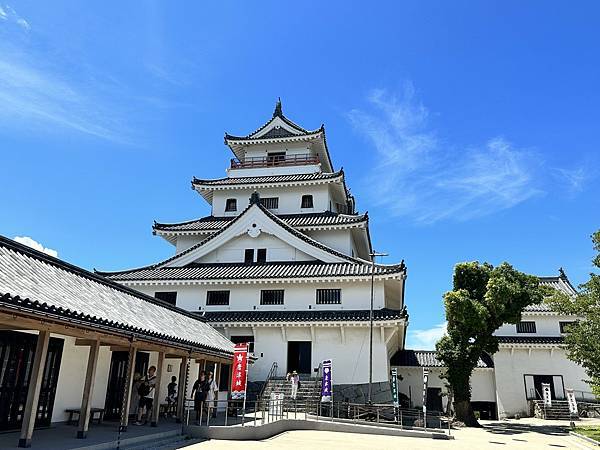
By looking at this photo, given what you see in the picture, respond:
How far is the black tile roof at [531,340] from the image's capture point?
109 ft

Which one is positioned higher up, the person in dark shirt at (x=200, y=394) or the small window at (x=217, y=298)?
the small window at (x=217, y=298)

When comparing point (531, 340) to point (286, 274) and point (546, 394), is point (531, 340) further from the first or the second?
point (286, 274)

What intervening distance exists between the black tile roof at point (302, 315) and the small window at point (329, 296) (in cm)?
59

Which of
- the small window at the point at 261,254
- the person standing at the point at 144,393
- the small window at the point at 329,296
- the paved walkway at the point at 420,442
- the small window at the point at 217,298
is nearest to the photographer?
A: the paved walkway at the point at 420,442

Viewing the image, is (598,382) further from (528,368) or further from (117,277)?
(117,277)

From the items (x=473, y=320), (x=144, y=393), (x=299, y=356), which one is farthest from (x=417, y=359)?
(x=144, y=393)

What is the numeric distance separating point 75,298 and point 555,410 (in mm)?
32171

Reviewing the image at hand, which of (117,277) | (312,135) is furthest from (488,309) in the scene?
(117,277)

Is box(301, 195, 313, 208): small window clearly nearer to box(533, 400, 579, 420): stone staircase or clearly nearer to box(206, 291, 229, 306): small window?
box(206, 291, 229, 306): small window

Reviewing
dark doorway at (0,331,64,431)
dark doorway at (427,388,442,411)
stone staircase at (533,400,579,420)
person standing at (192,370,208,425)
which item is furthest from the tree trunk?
dark doorway at (0,331,64,431)

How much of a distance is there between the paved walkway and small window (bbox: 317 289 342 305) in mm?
9087

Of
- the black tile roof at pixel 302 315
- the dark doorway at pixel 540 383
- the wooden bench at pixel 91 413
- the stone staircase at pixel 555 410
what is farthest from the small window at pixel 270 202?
the stone staircase at pixel 555 410

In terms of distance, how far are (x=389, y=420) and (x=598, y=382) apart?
900 cm

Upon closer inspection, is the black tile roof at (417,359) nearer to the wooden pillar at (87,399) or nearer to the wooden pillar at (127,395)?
the wooden pillar at (127,395)
